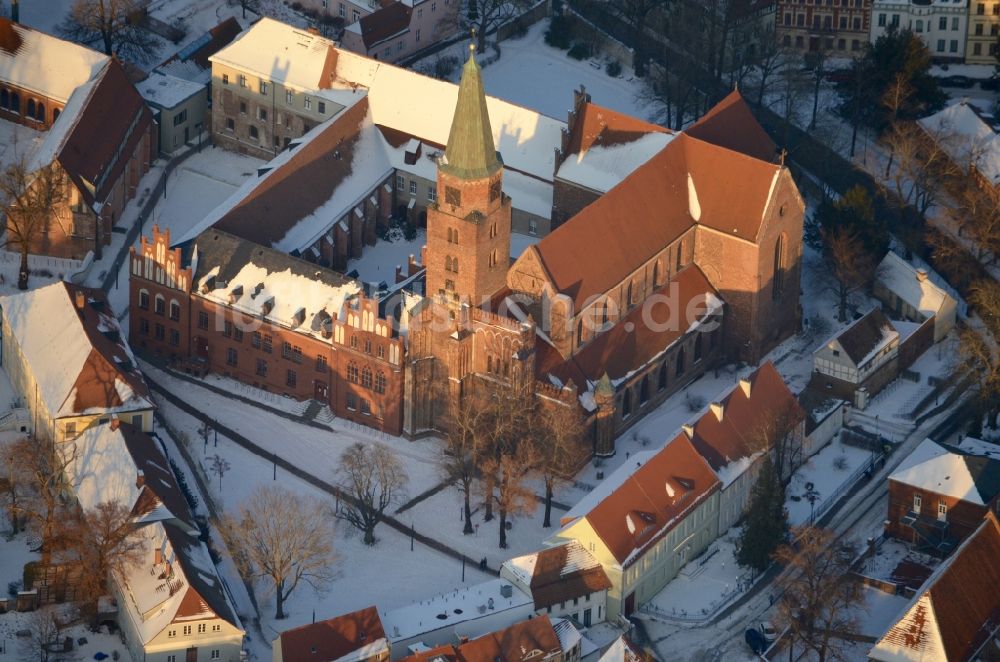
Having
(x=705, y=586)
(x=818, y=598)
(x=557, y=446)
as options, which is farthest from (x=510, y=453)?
(x=818, y=598)

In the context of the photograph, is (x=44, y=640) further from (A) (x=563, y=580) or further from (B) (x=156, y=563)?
(A) (x=563, y=580)

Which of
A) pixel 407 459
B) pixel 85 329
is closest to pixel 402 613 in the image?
pixel 407 459

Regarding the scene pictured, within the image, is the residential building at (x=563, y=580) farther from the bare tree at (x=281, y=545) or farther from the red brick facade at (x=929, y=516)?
the red brick facade at (x=929, y=516)

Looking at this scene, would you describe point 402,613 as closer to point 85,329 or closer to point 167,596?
point 167,596

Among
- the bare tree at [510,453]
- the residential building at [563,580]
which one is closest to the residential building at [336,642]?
the residential building at [563,580]

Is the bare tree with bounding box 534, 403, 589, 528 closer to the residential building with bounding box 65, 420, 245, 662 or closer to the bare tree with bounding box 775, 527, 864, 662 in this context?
the bare tree with bounding box 775, 527, 864, 662
